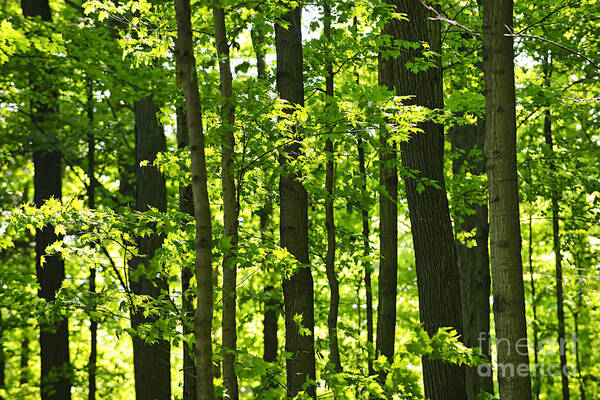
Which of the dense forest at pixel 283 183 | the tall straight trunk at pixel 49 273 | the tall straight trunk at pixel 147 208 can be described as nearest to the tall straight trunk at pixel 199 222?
the dense forest at pixel 283 183

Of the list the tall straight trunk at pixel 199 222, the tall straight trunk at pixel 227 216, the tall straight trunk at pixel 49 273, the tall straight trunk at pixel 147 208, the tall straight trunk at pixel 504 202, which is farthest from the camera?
the tall straight trunk at pixel 49 273

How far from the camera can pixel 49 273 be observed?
1040cm

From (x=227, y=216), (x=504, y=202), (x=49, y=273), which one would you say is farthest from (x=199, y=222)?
(x=49, y=273)

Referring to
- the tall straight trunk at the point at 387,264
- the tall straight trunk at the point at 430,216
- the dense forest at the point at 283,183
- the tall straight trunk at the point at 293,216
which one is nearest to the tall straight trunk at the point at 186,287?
the dense forest at the point at 283,183

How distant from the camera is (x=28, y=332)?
15609 millimetres

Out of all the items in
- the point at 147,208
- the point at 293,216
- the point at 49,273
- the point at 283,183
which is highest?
the point at 147,208

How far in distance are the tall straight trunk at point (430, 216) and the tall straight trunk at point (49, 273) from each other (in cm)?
666

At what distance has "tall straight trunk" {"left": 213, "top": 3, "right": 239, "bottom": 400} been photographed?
429 cm

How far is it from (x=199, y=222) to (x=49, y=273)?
8.19m

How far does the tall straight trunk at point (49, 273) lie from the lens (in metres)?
10.2

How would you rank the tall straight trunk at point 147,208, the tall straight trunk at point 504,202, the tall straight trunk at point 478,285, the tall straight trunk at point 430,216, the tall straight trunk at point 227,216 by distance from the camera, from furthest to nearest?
the tall straight trunk at point 478,285
the tall straight trunk at point 147,208
the tall straight trunk at point 430,216
the tall straight trunk at point 227,216
the tall straight trunk at point 504,202

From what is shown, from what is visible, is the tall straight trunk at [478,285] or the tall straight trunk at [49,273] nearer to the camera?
the tall straight trunk at [49,273]

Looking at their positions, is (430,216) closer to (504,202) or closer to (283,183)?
(283,183)

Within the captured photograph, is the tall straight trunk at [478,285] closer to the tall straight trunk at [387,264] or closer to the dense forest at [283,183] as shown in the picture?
the dense forest at [283,183]
